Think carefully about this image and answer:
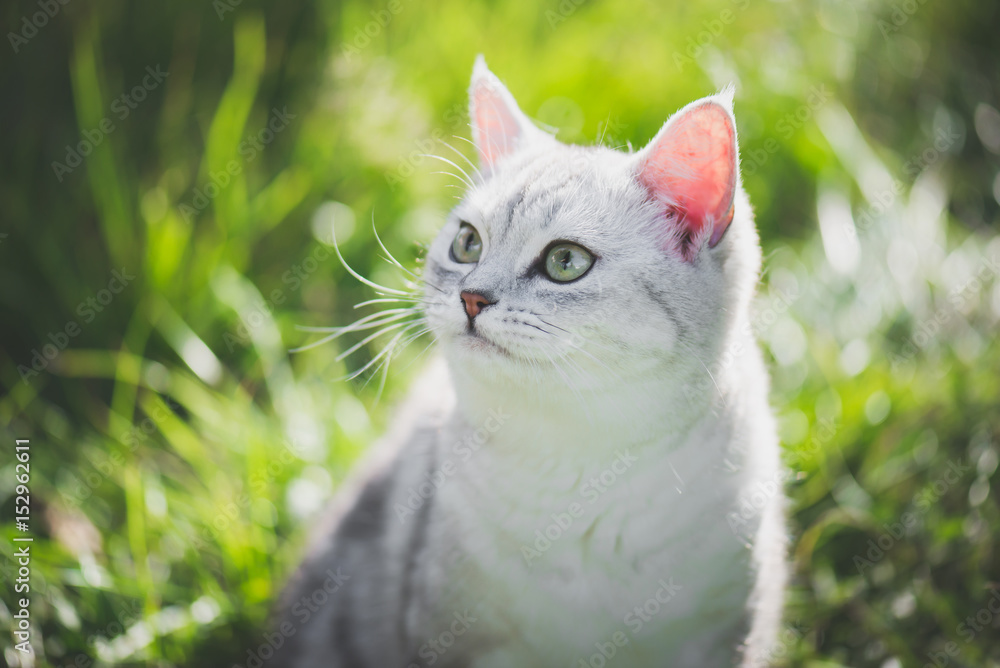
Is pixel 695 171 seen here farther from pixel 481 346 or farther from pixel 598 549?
pixel 598 549

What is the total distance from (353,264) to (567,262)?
187 centimetres

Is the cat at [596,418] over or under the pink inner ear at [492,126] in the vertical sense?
under

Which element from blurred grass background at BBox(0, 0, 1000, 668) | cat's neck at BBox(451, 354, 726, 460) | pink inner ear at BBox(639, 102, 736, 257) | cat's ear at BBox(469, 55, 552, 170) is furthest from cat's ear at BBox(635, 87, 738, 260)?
blurred grass background at BBox(0, 0, 1000, 668)

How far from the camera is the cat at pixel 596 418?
141 centimetres

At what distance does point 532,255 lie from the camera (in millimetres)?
1468

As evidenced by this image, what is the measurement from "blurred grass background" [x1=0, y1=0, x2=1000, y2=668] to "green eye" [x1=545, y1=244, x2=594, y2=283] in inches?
24.6

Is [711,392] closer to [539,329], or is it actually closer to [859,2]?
[539,329]

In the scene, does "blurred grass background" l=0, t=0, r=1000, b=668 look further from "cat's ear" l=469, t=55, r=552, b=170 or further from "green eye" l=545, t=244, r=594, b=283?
"green eye" l=545, t=244, r=594, b=283

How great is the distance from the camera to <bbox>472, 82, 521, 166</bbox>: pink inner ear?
69.6 inches

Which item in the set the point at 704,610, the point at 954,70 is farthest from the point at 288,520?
the point at 954,70

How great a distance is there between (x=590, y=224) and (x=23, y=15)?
10.9 feet

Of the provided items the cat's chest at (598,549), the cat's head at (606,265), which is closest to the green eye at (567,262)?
the cat's head at (606,265)

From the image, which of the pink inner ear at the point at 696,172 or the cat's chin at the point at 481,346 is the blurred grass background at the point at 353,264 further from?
the pink inner ear at the point at 696,172

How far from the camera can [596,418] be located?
1.48m
